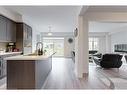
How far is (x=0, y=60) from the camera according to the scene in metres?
5.48

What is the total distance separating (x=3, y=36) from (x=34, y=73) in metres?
3.28

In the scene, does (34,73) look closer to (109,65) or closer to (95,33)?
(109,65)

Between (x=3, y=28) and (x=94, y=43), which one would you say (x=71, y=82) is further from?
(x=94, y=43)

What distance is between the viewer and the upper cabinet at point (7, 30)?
247 inches

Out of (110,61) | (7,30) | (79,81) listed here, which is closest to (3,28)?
(7,30)

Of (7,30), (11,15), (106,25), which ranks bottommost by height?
(7,30)

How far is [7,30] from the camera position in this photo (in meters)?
6.85

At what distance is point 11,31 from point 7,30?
20.6 inches

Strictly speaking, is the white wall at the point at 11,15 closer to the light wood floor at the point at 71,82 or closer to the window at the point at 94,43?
the light wood floor at the point at 71,82

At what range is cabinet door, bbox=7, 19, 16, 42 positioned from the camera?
6971mm

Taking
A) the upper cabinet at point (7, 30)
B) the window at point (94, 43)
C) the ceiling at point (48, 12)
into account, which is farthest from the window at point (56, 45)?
the upper cabinet at point (7, 30)

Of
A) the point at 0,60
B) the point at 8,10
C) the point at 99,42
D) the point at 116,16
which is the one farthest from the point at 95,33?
the point at 0,60

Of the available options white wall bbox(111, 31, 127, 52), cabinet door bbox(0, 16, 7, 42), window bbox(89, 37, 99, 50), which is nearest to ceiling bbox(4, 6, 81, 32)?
cabinet door bbox(0, 16, 7, 42)

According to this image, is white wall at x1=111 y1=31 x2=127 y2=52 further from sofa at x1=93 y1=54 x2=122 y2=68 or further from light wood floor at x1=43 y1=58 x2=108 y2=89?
light wood floor at x1=43 y1=58 x2=108 y2=89
